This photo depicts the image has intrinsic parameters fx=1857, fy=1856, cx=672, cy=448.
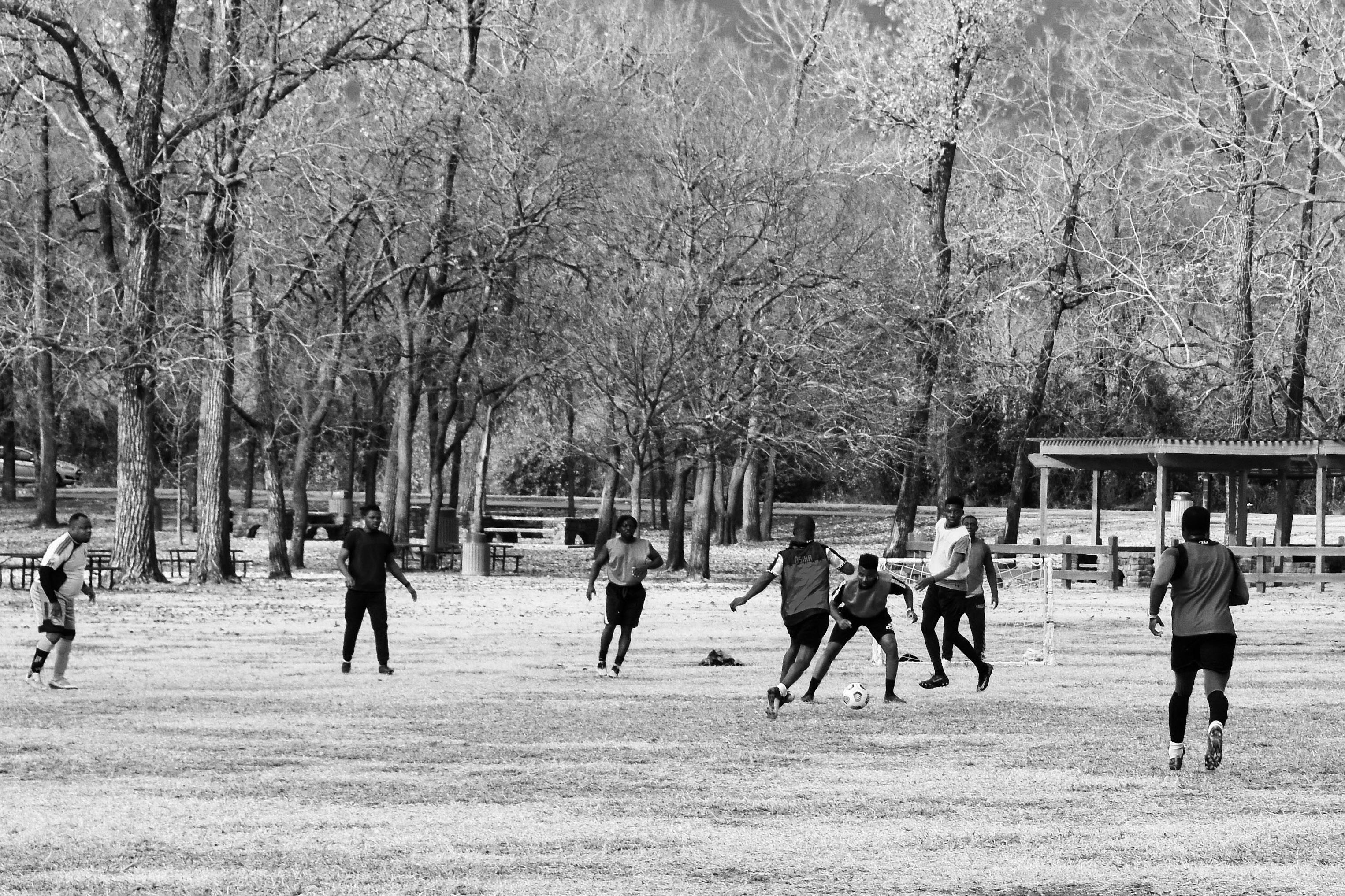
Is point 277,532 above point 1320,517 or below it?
below

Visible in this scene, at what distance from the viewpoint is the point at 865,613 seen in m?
14.9

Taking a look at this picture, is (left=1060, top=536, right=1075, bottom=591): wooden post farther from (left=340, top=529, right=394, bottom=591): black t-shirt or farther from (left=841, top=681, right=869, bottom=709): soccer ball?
(left=841, top=681, right=869, bottom=709): soccer ball

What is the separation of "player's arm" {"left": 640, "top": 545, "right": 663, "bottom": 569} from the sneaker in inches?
245

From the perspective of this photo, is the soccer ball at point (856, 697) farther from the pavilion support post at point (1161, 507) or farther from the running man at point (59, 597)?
the pavilion support post at point (1161, 507)

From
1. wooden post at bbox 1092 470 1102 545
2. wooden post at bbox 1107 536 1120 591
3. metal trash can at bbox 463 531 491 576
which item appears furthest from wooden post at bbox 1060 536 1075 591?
metal trash can at bbox 463 531 491 576

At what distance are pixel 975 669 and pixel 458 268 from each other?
64.8 feet

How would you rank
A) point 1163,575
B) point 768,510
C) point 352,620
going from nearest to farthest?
point 1163,575, point 352,620, point 768,510

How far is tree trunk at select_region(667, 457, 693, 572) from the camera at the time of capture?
38.3 m

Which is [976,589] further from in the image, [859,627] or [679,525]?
[679,525]

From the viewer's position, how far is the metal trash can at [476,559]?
35.9 meters

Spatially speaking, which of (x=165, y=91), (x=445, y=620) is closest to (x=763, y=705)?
(x=445, y=620)

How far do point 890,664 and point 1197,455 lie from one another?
2220 centimetres

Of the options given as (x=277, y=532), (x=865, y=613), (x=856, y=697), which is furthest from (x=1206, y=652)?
(x=277, y=532)

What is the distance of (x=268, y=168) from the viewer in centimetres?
2914
